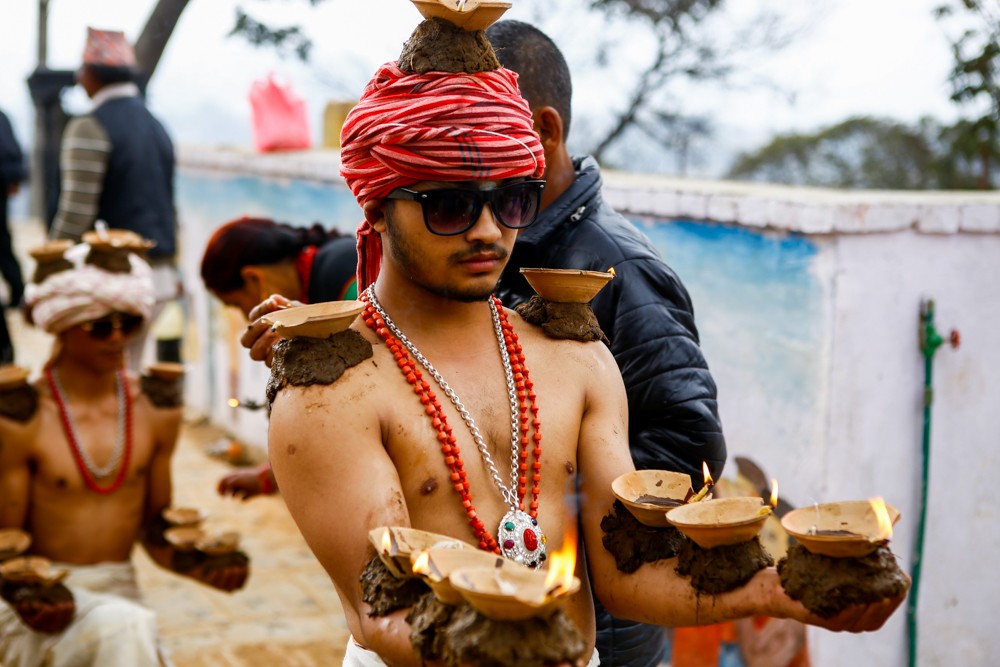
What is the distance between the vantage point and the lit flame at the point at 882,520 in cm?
193

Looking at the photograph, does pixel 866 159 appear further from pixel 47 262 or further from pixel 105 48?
pixel 47 262

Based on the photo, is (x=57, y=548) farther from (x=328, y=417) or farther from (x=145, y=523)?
(x=328, y=417)

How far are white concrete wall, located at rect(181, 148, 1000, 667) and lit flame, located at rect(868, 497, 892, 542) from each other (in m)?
2.81

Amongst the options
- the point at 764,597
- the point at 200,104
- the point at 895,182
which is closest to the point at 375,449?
the point at 764,597

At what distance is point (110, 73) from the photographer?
6816 millimetres

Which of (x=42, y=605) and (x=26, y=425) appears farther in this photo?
(x=26, y=425)

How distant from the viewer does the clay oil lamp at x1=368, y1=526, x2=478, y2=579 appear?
1945mm

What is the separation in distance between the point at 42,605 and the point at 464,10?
2674mm

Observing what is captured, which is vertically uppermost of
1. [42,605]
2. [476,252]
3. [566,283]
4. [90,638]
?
[476,252]

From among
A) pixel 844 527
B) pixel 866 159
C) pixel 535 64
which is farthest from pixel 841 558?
pixel 866 159

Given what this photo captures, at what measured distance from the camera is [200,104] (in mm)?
23859

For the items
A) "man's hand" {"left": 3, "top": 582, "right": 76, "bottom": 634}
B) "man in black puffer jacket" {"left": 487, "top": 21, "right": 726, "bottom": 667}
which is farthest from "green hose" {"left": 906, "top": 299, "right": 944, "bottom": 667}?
"man's hand" {"left": 3, "top": 582, "right": 76, "bottom": 634}

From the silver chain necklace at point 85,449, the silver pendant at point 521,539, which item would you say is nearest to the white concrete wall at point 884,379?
the silver chain necklace at point 85,449

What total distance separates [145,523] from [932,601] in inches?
127
